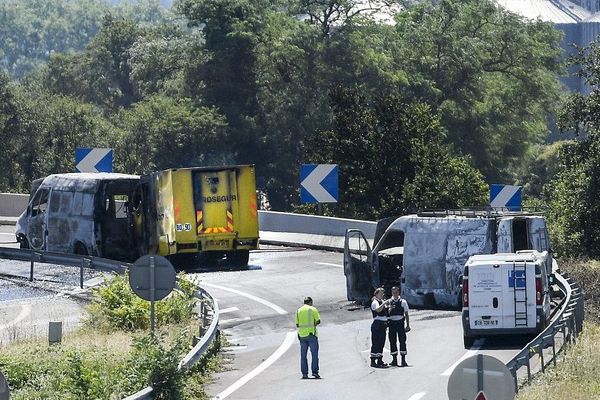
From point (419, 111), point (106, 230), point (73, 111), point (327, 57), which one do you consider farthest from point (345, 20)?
point (106, 230)

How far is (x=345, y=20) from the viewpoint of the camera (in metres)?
89.1

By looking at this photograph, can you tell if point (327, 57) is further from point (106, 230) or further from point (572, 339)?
point (572, 339)

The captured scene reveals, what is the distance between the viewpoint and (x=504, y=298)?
24.7m

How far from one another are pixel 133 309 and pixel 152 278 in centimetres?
772

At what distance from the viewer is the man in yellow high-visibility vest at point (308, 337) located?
22.2 meters

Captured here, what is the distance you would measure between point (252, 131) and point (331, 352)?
209ft

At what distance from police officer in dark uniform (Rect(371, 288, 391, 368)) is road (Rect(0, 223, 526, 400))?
0.85 feet

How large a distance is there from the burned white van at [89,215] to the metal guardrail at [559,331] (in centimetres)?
1297

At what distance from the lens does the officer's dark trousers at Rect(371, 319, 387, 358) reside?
23172 mm

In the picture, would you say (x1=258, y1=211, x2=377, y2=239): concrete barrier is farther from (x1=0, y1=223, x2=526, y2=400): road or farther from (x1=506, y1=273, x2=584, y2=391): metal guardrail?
(x1=506, y1=273, x2=584, y2=391): metal guardrail

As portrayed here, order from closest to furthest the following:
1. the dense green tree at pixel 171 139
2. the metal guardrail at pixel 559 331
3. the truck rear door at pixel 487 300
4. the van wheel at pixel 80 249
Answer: the metal guardrail at pixel 559 331, the truck rear door at pixel 487 300, the van wheel at pixel 80 249, the dense green tree at pixel 171 139

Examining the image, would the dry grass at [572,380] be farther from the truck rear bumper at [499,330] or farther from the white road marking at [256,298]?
the white road marking at [256,298]

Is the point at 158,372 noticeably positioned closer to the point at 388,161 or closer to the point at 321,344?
the point at 321,344

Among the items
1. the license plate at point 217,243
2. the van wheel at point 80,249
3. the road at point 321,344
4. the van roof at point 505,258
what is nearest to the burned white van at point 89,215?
the van wheel at point 80,249
